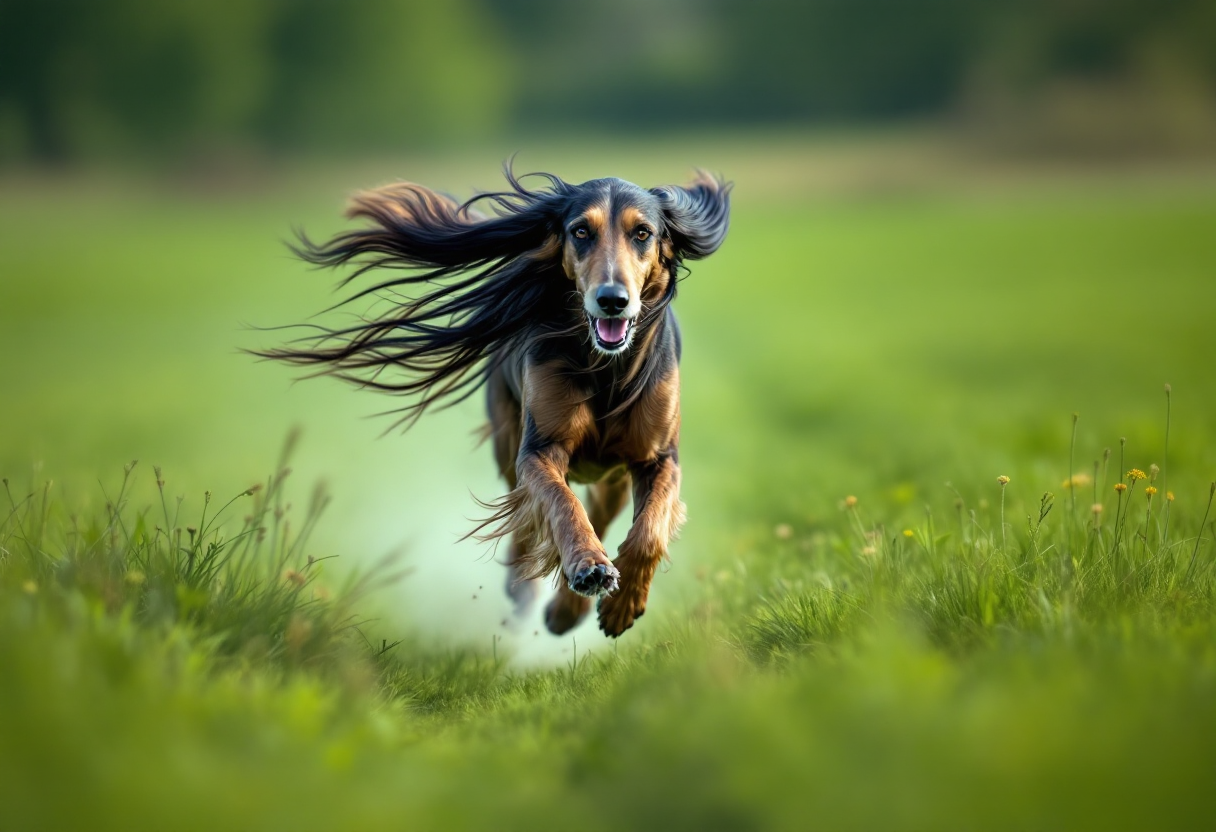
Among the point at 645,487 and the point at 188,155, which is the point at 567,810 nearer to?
the point at 645,487

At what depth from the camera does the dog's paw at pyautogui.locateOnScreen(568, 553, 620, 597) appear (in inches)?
173

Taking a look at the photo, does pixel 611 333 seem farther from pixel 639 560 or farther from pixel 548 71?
pixel 548 71

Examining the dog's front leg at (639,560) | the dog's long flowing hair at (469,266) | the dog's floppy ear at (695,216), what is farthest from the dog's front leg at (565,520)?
the dog's floppy ear at (695,216)

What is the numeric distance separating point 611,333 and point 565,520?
740 millimetres

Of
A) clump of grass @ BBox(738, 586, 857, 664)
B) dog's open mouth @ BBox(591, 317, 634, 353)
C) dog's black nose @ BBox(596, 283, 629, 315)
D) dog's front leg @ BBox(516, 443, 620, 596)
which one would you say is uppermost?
dog's black nose @ BBox(596, 283, 629, 315)

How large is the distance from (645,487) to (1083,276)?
63.0 feet

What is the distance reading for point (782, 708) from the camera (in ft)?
10.4

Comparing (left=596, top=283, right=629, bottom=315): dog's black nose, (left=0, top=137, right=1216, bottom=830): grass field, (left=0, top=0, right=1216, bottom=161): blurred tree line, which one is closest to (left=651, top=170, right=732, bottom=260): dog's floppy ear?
(left=596, top=283, right=629, bottom=315): dog's black nose

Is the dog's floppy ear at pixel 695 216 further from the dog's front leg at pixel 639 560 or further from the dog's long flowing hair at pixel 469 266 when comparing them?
the dog's front leg at pixel 639 560

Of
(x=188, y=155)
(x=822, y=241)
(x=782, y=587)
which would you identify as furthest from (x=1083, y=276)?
(x=188, y=155)

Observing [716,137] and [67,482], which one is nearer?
[67,482]

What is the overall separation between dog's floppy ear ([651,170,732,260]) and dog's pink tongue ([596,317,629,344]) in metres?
0.74

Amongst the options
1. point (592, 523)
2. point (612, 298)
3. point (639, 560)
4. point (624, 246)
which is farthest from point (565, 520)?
point (592, 523)

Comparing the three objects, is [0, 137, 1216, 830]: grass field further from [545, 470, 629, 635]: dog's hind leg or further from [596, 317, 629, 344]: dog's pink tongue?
[596, 317, 629, 344]: dog's pink tongue
